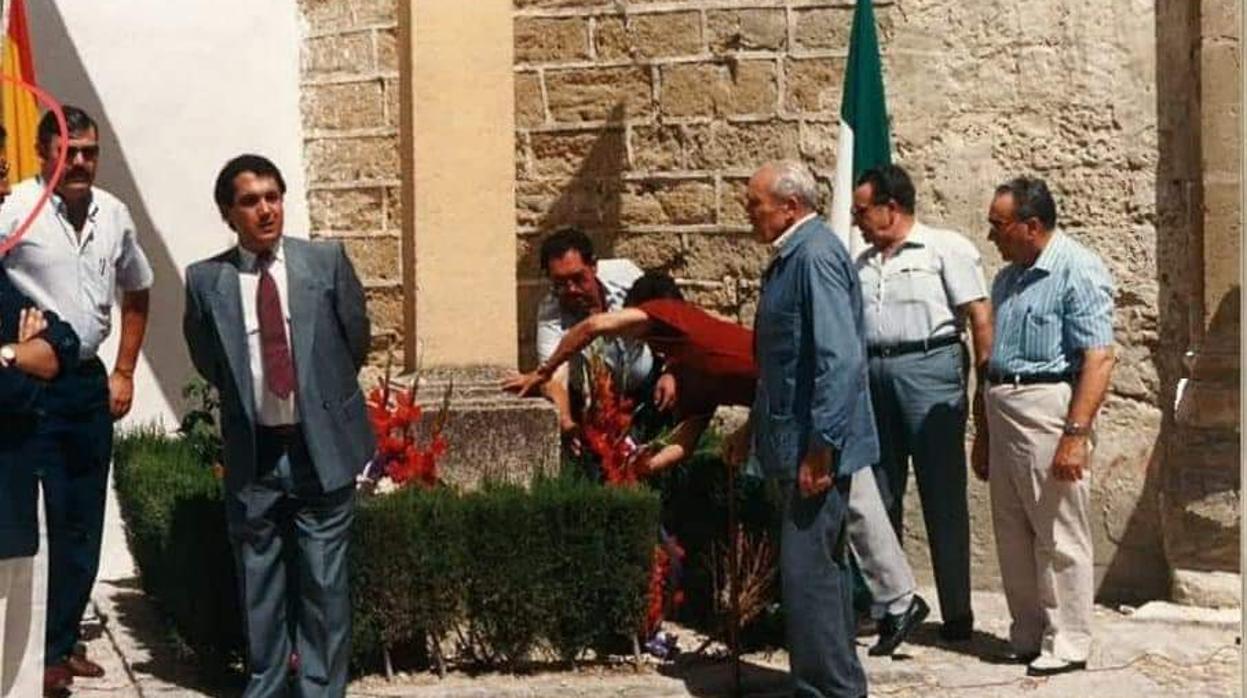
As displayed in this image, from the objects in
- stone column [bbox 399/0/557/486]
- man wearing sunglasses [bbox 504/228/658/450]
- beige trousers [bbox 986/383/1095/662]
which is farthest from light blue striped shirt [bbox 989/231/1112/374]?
stone column [bbox 399/0/557/486]

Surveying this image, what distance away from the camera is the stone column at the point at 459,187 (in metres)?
9.34

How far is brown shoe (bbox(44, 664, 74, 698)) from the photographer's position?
7879mm

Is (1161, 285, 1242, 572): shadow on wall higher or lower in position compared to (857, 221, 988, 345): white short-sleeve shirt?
lower

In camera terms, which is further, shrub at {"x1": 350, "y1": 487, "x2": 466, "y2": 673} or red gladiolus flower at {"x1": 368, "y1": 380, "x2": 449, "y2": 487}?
red gladiolus flower at {"x1": 368, "y1": 380, "x2": 449, "y2": 487}

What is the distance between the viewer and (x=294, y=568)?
746 centimetres

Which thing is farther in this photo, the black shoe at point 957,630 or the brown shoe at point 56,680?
the black shoe at point 957,630

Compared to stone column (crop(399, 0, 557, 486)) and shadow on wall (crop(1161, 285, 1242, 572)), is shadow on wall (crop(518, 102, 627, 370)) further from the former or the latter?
shadow on wall (crop(1161, 285, 1242, 572))

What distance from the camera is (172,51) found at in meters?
11.0

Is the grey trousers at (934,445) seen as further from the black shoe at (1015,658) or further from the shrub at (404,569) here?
the shrub at (404,569)

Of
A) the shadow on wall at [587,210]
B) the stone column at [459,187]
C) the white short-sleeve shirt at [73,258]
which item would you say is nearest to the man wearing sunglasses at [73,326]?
the white short-sleeve shirt at [73,258]

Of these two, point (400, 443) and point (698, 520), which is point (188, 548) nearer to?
point (400, 443)

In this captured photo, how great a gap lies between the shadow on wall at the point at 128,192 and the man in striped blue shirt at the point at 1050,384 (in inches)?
163

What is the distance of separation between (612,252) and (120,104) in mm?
2336

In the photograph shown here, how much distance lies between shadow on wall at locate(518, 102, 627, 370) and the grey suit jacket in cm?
340
